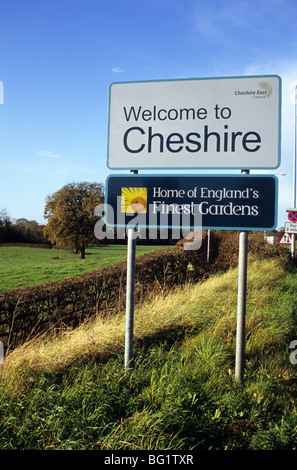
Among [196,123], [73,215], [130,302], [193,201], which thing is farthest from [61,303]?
[73,215]

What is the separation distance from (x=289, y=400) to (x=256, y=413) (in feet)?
1.83

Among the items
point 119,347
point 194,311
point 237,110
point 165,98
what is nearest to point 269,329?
point 194,311

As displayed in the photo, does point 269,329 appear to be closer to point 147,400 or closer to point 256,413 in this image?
point 256,413

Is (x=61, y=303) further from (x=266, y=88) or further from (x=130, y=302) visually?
(x=266, y=88)

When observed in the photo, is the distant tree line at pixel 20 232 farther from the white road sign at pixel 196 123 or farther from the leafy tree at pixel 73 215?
the white road sign at pixel 196 123

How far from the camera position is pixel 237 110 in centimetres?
422

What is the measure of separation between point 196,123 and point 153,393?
296 centimetres

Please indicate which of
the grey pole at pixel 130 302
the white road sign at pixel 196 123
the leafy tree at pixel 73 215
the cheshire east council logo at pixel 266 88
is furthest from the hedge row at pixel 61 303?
the leafy tree at pixel 73 215

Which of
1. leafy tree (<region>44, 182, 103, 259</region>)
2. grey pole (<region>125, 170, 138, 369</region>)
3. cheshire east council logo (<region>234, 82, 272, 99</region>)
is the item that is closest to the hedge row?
grey pole (<region>125, 170, 138, 369</region>)

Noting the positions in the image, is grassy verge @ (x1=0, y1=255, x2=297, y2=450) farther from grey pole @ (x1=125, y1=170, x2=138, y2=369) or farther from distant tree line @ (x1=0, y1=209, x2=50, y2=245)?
distant tree line @ (x1=0, y1=209, x2=50, y2=245)

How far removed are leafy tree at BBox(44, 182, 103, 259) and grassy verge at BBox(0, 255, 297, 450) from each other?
2945cm

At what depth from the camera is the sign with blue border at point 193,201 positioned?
13.3 ft

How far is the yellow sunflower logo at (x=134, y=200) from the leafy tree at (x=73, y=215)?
29698 mm

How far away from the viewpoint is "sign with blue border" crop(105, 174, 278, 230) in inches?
160
